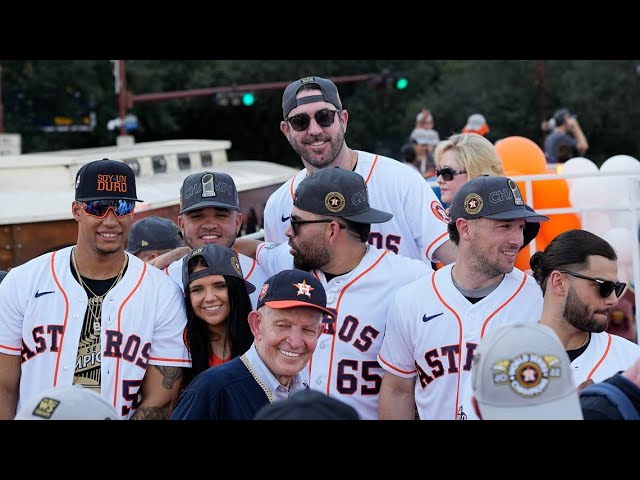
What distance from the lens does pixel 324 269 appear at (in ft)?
17.9

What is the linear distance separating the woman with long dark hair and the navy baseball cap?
73 cm

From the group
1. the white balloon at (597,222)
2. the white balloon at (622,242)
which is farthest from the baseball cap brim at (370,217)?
the white balloon at (597,222)

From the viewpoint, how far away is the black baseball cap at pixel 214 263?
529cm

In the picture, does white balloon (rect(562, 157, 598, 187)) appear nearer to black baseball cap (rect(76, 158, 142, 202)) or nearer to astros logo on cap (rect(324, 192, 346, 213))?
astros logo on cap (rect(324, 192, 346, 213))

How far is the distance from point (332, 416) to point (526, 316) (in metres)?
2.43

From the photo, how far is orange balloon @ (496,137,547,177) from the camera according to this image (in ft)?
29.0

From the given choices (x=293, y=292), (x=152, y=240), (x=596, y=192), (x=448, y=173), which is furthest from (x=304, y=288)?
(x=596, y=192)

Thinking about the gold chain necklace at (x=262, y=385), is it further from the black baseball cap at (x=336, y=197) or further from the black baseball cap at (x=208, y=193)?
the black baseball cap at (x=208, y=193)

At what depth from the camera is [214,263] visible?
530 cm

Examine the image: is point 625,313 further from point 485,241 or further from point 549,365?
point 549,365

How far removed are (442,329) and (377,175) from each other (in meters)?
1.40

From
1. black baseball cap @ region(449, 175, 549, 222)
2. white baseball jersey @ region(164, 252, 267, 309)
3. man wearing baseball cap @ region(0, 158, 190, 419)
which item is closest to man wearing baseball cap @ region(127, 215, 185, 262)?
white baseball jersey @ region(164, 252, 267, 309)

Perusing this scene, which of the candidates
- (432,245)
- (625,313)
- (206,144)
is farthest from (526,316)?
(206,144)

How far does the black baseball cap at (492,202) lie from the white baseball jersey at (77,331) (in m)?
1.53
